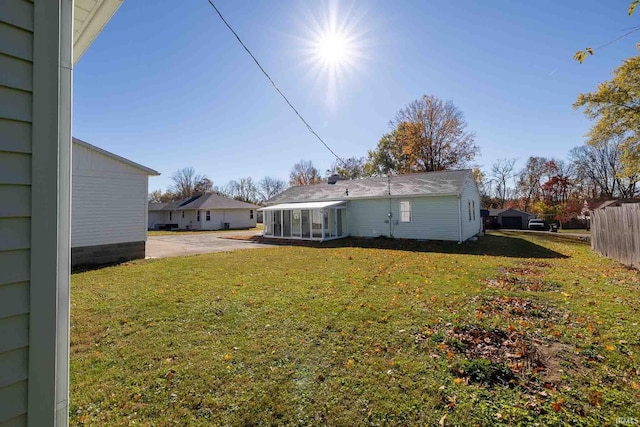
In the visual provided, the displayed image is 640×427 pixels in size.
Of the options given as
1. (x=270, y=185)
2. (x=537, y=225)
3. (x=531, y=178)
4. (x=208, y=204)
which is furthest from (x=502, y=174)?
(x=208, y=204)

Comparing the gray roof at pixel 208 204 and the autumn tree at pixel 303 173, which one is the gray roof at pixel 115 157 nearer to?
the gray roof at pixel 208 204

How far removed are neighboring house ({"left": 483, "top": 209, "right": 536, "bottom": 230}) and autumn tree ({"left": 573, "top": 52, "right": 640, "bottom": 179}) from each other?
2141cm

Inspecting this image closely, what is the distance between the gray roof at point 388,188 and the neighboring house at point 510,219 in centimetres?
2556

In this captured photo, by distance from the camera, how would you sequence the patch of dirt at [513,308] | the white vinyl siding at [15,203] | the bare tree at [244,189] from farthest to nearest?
the bare tree at [244,189] < the patch of dirt at [513,308] < the white vinyl siding at [15,203]

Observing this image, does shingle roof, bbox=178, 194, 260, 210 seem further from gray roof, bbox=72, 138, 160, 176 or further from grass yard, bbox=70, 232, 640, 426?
grass yard, bbox=70, 232, 640, 426

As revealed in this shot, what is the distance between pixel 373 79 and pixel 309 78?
8.33 feet

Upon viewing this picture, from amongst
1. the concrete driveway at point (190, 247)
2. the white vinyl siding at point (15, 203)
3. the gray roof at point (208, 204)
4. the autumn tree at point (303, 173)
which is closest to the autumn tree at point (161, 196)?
the gray roof at point (208, 204)

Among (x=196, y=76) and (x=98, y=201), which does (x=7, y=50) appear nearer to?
(x=196, y=76)

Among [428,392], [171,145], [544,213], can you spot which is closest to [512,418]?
[428,392]

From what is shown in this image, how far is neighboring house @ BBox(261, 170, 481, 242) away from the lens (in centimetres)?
1606

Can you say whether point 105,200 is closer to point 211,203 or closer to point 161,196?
point 211,203

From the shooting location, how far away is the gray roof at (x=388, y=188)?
16.5 meters

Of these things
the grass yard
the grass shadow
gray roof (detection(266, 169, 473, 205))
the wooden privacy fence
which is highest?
gray roof (detection(266, 169, 473, 205))

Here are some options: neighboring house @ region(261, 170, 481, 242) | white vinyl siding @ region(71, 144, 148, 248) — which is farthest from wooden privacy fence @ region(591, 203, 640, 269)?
white vinyl siding @ region(71, 144, 148, 248)
